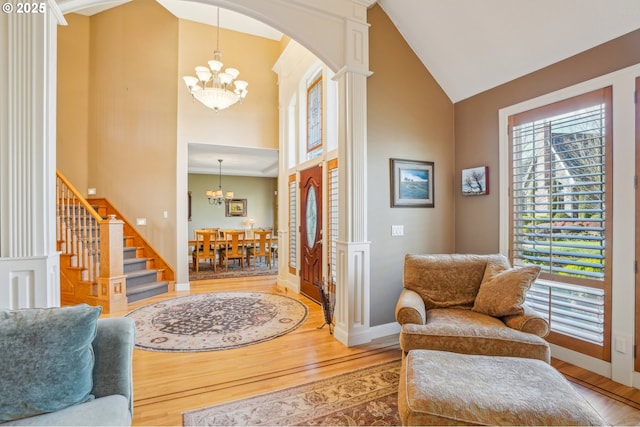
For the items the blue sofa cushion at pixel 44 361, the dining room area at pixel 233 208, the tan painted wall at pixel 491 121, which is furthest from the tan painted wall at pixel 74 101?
the tan painted wall at pixel 491 121

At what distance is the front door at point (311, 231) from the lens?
4.53 meters

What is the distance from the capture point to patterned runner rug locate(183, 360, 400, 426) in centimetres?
191

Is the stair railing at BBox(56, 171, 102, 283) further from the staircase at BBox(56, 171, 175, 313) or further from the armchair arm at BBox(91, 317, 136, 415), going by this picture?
the armchair arm at BBox(91, 317, 136, 415)

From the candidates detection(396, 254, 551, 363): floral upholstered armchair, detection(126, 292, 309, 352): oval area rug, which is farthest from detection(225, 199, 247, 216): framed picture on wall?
detection(396, 254, 551, 363): floral upholstered armchair

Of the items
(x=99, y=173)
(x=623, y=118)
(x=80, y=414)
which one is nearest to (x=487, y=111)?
(x=623, y=118)

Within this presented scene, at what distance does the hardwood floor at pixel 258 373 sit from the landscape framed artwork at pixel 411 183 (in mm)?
1470

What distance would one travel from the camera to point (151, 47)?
5570mm

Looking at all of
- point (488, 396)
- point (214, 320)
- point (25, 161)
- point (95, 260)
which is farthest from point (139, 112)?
point (488, 396)

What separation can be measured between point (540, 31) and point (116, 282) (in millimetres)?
5588

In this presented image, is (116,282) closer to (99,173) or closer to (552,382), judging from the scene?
(99,173)

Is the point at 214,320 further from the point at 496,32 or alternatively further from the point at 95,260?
the point at 496,32

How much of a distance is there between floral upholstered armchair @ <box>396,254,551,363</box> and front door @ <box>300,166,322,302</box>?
76.9 inches

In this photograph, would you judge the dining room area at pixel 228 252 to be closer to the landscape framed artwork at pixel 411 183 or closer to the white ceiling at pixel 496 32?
the landscape framed artwork at pixel 411 183

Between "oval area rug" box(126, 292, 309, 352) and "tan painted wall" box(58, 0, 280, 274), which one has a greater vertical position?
"tan painted wall" box(58, 0, 280, 274)
